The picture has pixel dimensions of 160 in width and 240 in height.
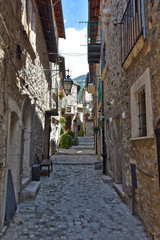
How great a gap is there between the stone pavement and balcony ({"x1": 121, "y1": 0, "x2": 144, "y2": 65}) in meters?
3.45

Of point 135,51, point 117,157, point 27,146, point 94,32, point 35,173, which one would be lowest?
point 35,173

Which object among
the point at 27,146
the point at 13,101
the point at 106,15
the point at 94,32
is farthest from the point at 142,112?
the point at 94,32

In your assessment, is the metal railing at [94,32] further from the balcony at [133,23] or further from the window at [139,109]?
the window at [139,109]

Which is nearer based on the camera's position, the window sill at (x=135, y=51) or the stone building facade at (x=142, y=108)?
the stone building facade at (x=142, y=108)

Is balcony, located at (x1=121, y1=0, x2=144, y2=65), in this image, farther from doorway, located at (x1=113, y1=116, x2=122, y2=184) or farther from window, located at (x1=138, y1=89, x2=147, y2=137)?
doorway, located at (x1=113, y1=116, x2=122, y2=184)

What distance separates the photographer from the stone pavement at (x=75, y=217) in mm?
3023

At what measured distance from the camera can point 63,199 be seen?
476 centimetres

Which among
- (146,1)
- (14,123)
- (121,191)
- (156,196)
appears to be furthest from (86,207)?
(146,1)

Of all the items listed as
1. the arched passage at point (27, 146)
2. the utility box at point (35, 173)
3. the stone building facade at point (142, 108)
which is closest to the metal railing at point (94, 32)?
the stone building facade at point (142, 108)

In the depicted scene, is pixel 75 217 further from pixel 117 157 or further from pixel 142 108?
pixel 117 157

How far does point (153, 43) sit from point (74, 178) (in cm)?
579

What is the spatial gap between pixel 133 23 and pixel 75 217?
4259 mm

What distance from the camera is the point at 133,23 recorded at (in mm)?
3797

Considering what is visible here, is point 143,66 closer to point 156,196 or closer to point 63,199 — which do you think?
point 156,196
